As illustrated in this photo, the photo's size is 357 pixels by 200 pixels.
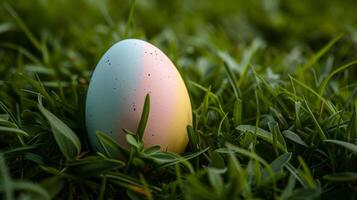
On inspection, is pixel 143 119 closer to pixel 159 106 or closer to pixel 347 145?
pixel 159 106

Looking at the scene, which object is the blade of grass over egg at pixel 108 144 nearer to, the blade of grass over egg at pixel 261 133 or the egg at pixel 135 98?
the egg at pixel 135 98

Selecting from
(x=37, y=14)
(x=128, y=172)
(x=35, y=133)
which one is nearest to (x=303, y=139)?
(x=128, y=172)

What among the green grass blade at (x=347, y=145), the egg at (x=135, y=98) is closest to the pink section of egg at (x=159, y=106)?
the egg at (x=135, y=98)

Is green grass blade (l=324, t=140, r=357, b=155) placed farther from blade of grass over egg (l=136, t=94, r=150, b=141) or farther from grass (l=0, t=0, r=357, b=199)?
blade of grass over egg (l=136, t=94, r=150, b=141)

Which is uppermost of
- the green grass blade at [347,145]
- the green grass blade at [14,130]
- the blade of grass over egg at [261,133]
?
the green grass blade at [14,130]

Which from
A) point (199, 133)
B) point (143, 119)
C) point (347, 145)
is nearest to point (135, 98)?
point (143, 119)

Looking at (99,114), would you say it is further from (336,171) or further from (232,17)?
(232,17)

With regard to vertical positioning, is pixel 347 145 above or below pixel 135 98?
below
